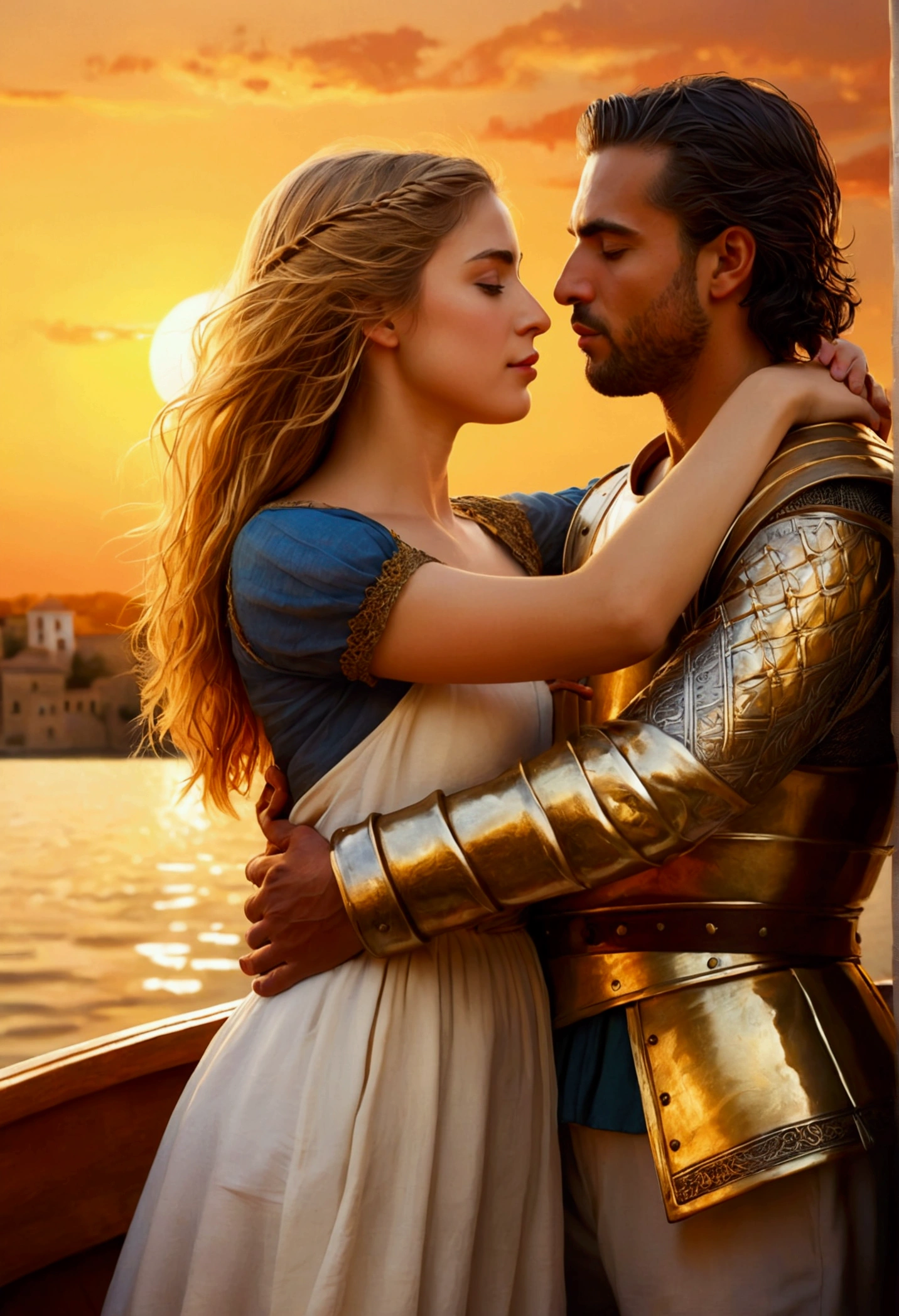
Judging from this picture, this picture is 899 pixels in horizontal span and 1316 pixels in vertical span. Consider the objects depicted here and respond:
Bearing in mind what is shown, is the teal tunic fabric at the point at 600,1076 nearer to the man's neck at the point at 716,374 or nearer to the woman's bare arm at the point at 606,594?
the woman's bare arm at the point at 606,594

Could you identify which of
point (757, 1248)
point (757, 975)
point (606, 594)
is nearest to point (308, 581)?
point (606, 594)

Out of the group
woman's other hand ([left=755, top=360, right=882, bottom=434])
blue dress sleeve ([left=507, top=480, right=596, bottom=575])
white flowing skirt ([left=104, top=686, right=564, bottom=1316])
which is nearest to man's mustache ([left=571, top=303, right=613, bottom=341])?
woman's other hand ([left=755, top=360, right=882, bottom=434])

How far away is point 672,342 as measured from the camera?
5.07 ft

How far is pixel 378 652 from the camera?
4.52 ft

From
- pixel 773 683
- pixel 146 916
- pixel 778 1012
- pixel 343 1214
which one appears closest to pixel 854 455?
pixel 773 683

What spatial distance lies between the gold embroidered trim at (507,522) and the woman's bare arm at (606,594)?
0.36 metres

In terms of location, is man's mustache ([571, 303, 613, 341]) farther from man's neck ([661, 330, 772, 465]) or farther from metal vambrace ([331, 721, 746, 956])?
metal vambrace ([331, 721, 746, 956])

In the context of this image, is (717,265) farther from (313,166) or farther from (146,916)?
(146,916)

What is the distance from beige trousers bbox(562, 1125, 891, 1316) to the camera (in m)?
1.35

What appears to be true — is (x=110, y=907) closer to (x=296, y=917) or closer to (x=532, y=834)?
(x=296, y=917)

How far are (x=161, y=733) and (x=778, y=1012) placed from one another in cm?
85

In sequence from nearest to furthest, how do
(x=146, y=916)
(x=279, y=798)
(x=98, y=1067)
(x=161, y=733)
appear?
(x=279, y=798)
(x=161, y=733)
(x=98, y=1067)
(x=146, y=916)

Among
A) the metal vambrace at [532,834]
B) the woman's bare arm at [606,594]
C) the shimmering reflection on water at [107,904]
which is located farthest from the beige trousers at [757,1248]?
the shimmering reflection on water at [107,904]

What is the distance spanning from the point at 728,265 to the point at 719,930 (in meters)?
0.76
